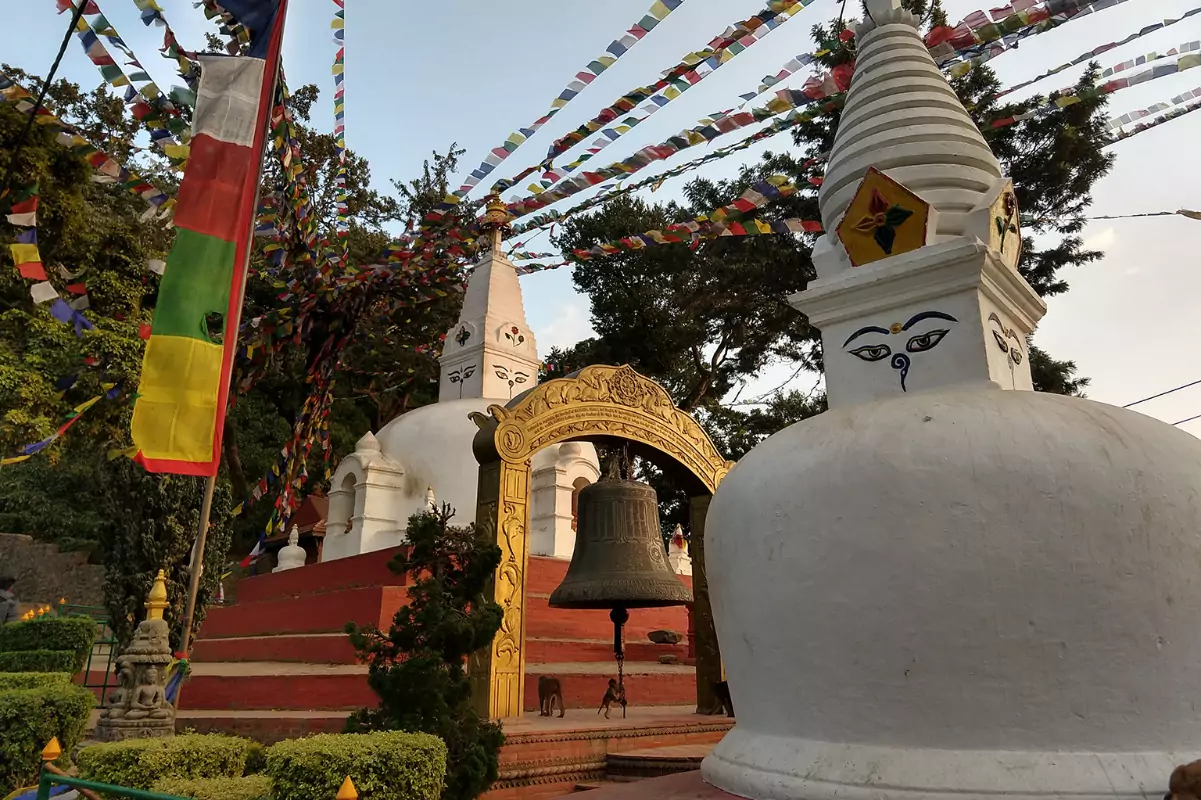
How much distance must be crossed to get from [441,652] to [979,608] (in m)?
3.18

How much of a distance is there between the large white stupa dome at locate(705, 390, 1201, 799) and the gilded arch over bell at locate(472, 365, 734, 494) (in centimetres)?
338

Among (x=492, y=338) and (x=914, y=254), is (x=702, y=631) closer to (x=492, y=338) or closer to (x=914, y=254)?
(x=914, y=254)

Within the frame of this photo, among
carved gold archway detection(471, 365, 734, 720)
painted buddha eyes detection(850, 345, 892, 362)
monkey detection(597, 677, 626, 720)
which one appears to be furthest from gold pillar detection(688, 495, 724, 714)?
painted buddha eyes detection(850, 345, 892, 362)

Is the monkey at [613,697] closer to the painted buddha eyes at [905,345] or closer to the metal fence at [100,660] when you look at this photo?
the painted buddha eyes at [905,345]

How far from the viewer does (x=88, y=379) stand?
13.8 metres

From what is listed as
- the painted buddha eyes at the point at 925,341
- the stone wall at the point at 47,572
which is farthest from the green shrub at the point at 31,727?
the stone wall at the point at 47,572

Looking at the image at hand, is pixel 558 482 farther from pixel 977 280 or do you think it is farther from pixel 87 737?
pixel 977 280

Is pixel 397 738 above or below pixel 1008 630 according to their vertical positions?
below

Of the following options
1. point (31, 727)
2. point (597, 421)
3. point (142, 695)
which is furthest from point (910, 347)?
point (31, 727)

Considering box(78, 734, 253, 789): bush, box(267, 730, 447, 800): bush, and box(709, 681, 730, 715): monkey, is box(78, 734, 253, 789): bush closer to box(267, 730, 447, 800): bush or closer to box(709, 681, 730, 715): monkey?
box(267, 730, 447, 800): bush

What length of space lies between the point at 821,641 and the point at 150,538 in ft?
31.1

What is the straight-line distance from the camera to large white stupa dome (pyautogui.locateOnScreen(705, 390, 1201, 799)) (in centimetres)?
276

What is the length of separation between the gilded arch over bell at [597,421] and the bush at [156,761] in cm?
271

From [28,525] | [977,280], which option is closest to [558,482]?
[977,280]
